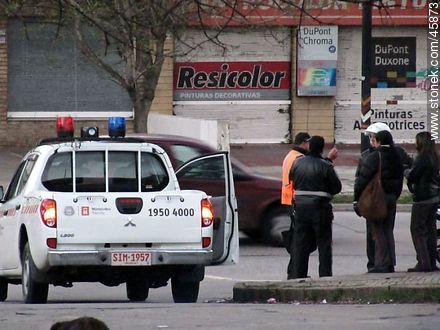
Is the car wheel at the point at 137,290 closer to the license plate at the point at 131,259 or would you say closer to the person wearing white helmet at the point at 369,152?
the license plate at the point at 131,259

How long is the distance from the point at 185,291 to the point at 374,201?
2319 millimetres

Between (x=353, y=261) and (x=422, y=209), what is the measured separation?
2.84 m

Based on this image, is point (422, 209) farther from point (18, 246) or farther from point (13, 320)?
point (13, 320)

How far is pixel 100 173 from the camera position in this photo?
11766mm

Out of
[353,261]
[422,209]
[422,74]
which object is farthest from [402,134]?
[422,209]

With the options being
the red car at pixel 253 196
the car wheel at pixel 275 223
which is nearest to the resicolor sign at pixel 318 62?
the red car at pixel 253 196

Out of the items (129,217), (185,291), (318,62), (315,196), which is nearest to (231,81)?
(318,62)

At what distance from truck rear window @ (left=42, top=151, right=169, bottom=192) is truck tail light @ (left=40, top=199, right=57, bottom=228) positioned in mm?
556

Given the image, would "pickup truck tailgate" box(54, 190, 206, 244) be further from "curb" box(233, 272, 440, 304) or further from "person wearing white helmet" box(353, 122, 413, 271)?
"person wearing white helmet" box(353, 122, 413, 271)

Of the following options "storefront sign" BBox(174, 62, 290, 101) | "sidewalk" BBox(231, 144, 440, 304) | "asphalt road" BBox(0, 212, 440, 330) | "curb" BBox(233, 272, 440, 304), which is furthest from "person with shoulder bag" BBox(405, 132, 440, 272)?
"storefront sign" BBox(174, 62, 290, 101)

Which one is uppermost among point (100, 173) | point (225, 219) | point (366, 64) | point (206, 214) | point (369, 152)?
point (366, 64)

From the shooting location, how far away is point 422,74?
106ft

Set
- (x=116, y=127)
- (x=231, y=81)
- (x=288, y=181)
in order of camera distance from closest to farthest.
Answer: (x=116, y=127) → (x=288, y=181) → (x=231, y=81)

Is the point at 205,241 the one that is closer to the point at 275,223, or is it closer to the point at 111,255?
the point at 111,255
